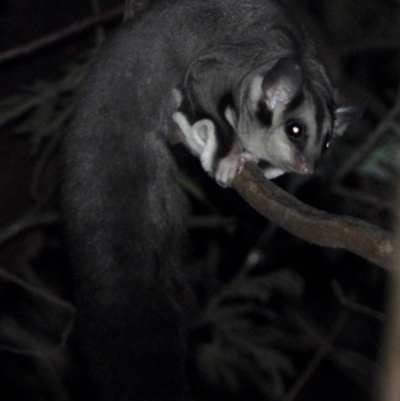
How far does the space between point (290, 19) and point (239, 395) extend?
4.28 m

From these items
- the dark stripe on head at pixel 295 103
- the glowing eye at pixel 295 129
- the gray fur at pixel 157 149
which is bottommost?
the glowing eye at pixel 295 129

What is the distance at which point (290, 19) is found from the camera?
438 cm

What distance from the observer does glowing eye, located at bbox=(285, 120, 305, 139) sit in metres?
3.88

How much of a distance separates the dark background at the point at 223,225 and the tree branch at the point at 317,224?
1136mm

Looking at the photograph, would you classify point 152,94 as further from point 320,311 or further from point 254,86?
point 320,311

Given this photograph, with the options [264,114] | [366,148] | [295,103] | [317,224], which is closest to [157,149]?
[264,114]

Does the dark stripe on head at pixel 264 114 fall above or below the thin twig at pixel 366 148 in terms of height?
above

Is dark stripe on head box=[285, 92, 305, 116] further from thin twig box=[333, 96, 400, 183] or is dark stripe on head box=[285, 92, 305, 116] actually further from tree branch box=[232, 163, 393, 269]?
thin twig box=[333, 96, 400, 183]

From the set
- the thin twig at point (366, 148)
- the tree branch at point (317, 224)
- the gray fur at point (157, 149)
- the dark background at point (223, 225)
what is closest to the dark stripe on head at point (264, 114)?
the gray fur at point (157, 149)

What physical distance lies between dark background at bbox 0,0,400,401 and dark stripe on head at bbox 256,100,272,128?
0.57 metres

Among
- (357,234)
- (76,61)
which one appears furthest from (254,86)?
(76,61)

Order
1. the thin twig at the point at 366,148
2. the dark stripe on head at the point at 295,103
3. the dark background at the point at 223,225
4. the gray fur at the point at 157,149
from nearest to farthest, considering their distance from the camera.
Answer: the gray fur at the point at 157,149 < the dark stripe on head at the point at 295,103 < the dark background at the point at 223,225 < the thin twig at the point at 366,148

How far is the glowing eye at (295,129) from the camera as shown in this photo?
3.88 m

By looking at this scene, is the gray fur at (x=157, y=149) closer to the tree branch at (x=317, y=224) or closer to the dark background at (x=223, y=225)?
the tree branch at (x=317, y=224)
